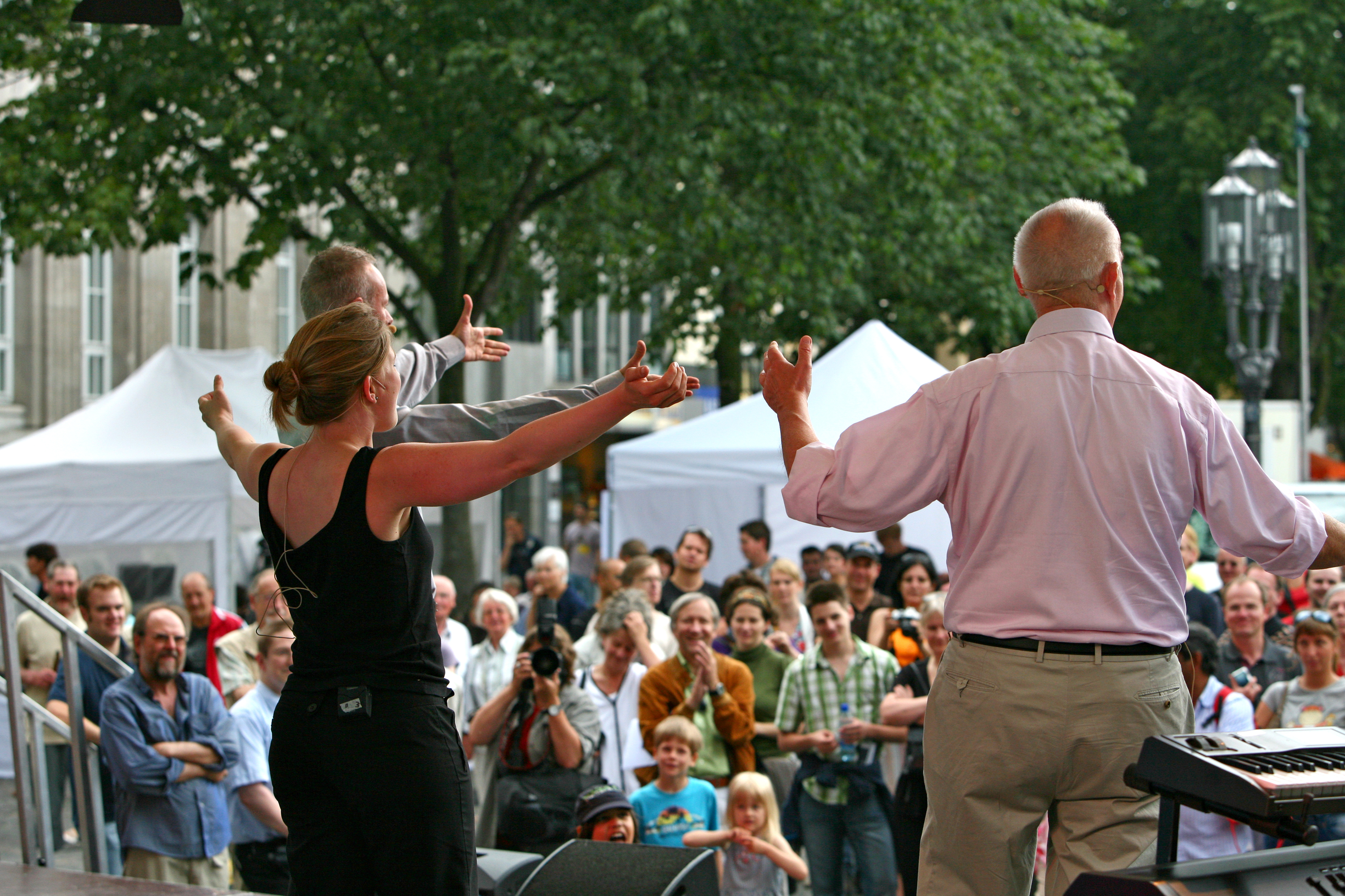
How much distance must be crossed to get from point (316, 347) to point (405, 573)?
1.56 feet

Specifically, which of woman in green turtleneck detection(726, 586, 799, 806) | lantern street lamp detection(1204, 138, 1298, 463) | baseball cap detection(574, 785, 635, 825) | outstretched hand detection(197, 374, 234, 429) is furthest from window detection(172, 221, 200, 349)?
outstretched hand detection(197, 374, 234, 429)

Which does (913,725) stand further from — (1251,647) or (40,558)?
(40,558)

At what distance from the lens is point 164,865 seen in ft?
19.0

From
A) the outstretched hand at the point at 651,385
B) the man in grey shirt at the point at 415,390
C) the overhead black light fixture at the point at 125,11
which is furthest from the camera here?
the overhead black light fixture at the point at 125,11

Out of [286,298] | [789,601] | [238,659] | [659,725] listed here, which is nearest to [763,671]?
[659,725]

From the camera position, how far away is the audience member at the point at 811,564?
1105 centimetres

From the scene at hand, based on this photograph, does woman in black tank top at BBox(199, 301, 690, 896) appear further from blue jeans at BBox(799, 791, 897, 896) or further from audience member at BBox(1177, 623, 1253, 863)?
blue jeans at BBox(799, 791, 897, 896)

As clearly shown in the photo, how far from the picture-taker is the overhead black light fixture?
4.98m

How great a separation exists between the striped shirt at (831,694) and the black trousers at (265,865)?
232 centimetres

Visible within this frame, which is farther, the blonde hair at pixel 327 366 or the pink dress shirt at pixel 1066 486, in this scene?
the blonde hair at pixel 327 366

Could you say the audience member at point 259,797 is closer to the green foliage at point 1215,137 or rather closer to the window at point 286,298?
the window at point 286,298

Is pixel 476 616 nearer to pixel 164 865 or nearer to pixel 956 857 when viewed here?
pixel 164 865

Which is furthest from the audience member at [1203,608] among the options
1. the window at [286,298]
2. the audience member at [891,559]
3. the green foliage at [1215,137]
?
the window at [286,298]

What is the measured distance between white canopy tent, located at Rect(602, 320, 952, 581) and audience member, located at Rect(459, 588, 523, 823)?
12.6ft
